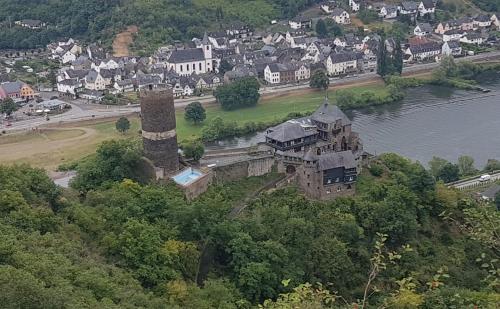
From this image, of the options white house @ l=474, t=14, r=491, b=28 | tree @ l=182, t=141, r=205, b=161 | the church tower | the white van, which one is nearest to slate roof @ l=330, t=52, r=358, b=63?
the church tower

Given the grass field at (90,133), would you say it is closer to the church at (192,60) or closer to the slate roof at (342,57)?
the slate roof at (342,57)

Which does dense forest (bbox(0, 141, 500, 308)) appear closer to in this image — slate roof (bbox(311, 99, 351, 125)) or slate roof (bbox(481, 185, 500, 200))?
slate roof (bbox(311, 99, 351, 125))

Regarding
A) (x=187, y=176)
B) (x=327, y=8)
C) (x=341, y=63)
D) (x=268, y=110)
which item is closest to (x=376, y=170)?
(x=187, y=176)

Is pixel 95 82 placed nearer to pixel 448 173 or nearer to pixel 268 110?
pixel 268 110

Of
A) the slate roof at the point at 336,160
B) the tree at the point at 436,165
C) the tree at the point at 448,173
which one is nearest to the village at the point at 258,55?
the tree at the point at 436,165

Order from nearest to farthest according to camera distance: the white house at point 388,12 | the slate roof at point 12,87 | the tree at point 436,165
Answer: the tree at point 436,165 → the slate roof at point 12,87 → the white house at point 388,12

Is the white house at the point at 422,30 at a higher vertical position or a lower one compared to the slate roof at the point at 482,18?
lower
